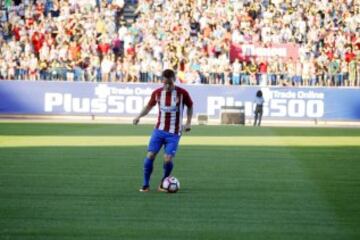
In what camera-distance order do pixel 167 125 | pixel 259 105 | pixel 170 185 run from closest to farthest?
1. pixel 170 185
2. pixel 167 125
3. pixel 259 105

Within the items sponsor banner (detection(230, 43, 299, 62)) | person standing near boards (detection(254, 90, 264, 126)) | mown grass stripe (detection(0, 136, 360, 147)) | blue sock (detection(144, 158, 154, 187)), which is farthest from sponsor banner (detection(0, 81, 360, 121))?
blue sock (detection(144, 158, 154, 187))

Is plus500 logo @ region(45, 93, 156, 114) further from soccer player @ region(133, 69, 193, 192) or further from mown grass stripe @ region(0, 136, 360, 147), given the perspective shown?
soccer player @ region(133, 69, 193, 192)

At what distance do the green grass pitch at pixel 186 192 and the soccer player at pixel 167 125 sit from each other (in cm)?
48

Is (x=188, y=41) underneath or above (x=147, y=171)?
above

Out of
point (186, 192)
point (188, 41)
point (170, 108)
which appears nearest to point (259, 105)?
point (188, 41)

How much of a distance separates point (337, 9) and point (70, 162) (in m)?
28.9

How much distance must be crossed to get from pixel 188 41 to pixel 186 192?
102 feet

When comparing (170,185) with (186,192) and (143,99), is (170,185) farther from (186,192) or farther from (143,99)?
(143,99)

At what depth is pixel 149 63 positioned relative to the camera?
1801 inches

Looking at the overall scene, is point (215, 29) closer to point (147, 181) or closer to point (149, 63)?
point (149, 63)

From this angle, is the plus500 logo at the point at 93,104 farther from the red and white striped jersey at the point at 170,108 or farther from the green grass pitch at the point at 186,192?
the red and white striped jersey at the point at 170,108

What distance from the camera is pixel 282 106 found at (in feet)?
153

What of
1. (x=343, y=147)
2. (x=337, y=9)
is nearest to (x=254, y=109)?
(x=337, y=9)

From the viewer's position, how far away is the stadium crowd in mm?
45656
